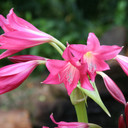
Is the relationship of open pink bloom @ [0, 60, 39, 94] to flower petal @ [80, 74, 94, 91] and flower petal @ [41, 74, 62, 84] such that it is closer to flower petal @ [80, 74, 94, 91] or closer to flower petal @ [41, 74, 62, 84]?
flower petal @ [41, 74, 62, 84]

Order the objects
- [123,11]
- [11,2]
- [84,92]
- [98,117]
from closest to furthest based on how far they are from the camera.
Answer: [84,92]
[98,117]
[11,2]
[123,11]

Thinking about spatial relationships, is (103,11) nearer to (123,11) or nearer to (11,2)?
(123,11)

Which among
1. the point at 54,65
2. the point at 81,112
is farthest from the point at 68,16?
the point at 54,65

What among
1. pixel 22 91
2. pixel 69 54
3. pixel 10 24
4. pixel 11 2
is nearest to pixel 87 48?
pixel 69 54

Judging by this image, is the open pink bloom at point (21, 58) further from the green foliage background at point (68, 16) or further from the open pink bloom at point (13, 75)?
the green foliage background at point (68, 16)

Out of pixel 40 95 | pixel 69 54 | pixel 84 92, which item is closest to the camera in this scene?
pixel 69 54

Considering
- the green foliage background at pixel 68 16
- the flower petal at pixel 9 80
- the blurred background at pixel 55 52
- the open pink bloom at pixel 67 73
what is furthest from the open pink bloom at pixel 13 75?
the green foliage background at pixel 68 16
